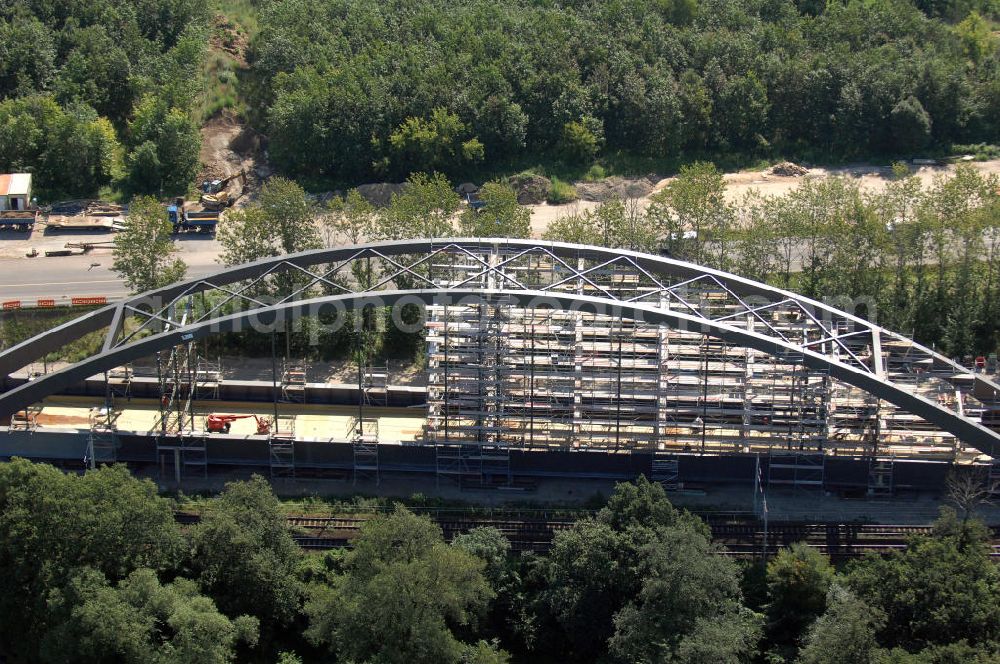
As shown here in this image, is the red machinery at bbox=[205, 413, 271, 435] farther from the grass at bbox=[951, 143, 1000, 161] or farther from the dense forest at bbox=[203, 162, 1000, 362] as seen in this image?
the grass at bbox=[951, 143, 1000, 161]

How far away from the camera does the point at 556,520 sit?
54.0 metres

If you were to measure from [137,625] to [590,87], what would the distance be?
5163 centimetres

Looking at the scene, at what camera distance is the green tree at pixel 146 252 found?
66.4 m

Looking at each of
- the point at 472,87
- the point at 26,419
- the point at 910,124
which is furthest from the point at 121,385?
the point at 910,124

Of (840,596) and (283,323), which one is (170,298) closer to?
(283,323)

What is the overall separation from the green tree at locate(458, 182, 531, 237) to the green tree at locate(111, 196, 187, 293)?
1458 cm

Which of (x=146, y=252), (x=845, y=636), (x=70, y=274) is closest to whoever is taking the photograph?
(x=845, y=636)

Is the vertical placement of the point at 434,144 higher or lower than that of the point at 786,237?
higher

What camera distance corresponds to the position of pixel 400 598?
4550cm

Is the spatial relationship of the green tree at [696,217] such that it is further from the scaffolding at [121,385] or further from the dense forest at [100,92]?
the dense forest at [100,92]

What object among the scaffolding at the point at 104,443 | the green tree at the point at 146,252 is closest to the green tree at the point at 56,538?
the scaffolding at the point at 104,443

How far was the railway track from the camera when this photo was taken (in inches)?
2073

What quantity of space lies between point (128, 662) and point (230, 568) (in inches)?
192

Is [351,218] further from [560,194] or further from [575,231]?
[560,194]
